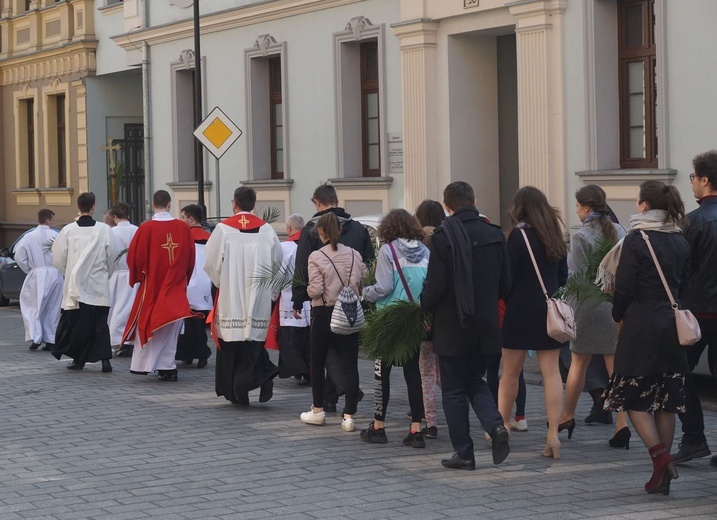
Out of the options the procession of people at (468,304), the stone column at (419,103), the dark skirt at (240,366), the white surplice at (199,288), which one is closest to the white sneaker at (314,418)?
the procession of people at (468,304)

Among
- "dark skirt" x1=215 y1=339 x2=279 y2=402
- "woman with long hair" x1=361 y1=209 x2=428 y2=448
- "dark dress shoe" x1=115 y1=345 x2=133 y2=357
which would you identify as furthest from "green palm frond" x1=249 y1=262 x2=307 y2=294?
"dark dress shoe" x1=115 y1=345 x2=133 y2=357

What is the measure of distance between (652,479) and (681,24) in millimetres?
8941

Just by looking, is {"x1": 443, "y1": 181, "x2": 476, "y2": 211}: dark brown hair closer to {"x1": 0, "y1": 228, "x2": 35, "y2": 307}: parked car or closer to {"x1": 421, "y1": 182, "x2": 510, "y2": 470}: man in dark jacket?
{"x1": 421, "y1": 182, "x2": 510, "y2": 470}: man in dark jacket

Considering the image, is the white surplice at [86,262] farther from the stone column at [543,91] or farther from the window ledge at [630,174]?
the window ledge at [630,174]

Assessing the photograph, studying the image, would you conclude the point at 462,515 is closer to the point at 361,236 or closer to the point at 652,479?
the point at 652,479

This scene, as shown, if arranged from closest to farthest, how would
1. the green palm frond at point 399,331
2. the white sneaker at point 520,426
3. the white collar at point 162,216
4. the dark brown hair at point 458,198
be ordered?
the dark brown hair at point 458,198, the green palm frond at point 399,331, the white sneaker at point 520,426, the white collar at point 162,216

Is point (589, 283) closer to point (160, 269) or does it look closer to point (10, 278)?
point (160, 269)

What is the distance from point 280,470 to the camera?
8.37 meters

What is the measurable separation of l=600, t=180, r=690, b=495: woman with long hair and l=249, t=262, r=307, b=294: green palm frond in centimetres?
378

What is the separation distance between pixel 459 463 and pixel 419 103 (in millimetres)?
11804

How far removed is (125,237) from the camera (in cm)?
1477

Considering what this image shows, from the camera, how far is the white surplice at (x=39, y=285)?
640 inches

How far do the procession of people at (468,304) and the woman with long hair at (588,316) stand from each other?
10mm

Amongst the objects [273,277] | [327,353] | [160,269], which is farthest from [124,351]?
[327,353]
